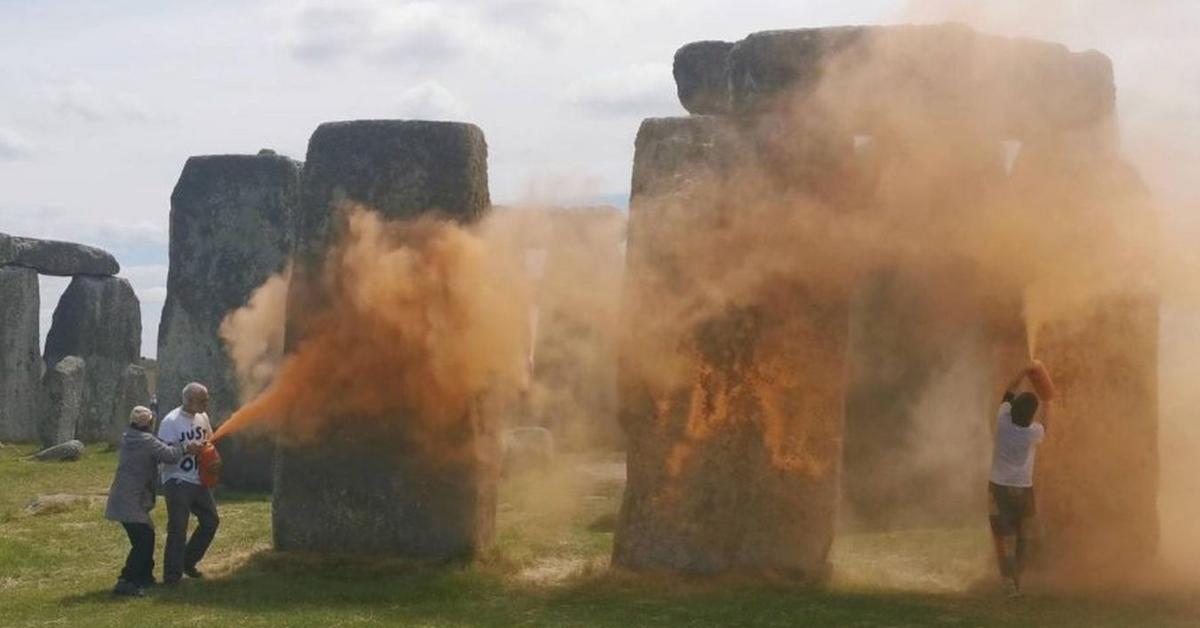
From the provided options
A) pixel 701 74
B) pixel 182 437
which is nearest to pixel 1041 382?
pixel 182 437

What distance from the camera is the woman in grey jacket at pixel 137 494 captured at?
12.0 metres

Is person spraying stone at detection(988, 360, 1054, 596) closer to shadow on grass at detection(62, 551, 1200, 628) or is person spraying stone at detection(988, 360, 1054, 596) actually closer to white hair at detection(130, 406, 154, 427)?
shadow on grass at detection(62, 551, 1200, 628)

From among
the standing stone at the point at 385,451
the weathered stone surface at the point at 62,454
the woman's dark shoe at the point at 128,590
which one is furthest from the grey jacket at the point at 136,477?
the weathered stone surface at the point at 62,454

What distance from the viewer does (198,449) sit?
1258cm

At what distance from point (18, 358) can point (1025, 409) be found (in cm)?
2106

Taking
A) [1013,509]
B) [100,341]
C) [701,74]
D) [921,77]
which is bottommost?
[1013,509]

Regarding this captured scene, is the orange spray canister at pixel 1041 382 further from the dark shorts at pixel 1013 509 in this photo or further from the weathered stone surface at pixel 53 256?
the weathered stone surface at pixel 53 256

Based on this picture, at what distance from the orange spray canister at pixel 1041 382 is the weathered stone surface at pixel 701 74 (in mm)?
7737

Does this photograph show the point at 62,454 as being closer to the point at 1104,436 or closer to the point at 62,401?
the point at 62,401

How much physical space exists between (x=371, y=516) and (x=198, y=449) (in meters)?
1.74

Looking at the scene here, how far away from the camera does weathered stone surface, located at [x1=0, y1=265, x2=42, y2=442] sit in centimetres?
2755

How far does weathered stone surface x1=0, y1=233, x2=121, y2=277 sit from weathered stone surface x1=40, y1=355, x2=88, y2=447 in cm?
204

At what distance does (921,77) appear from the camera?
12367 millimetres

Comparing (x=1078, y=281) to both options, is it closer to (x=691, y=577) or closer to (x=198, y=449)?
(x=691, y=577)
